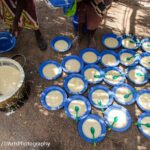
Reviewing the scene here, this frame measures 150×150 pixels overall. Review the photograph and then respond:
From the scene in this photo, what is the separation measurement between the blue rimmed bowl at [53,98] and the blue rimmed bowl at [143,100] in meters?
0.83

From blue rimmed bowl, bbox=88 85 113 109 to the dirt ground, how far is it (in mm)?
281

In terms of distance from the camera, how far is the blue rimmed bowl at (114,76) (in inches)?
110

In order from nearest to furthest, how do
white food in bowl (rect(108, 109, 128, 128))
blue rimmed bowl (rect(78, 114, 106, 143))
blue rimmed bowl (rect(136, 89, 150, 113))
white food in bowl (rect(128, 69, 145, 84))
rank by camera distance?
blue rimmed bowl (rect(78, 114, 106, 143)), white food in bowl (rect(108, 109, 128, 128)), blue rimmed bowl (rect(136, 89, 150, 113)), white food in bowl (rect(128, 69, 145, 84))

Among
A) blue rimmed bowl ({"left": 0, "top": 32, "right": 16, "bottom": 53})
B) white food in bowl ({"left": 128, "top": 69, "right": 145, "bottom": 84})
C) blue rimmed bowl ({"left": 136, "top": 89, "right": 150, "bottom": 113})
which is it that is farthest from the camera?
blue rimmed bowl ({"left": 0, "top": 32, "right": 16, "bottom": 53})

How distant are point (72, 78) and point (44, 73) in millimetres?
354

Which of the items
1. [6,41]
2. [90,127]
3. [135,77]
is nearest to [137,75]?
[135,77]

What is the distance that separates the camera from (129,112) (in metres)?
2.58

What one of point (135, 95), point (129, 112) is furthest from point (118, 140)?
point (135, 95)

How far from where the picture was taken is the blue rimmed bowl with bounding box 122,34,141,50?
3148 mm

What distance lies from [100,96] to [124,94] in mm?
278

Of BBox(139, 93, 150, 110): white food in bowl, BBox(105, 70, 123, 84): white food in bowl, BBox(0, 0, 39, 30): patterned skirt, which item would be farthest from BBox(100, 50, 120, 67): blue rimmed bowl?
BBox(0, 0, 39, 30): patterned skirt

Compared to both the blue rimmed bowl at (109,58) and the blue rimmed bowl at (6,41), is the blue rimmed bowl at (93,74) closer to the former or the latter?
the blue rimmed bowl at (109,58)

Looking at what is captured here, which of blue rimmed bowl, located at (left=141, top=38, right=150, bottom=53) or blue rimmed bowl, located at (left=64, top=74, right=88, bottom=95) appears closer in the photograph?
blue rimmed bowl, located at (left=64, top=74, right=88, bottom=95)

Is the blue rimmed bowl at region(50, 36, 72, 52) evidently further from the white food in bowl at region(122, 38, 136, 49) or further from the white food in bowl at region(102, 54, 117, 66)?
the white food in bowl at region(122, 38, 136, 49)
